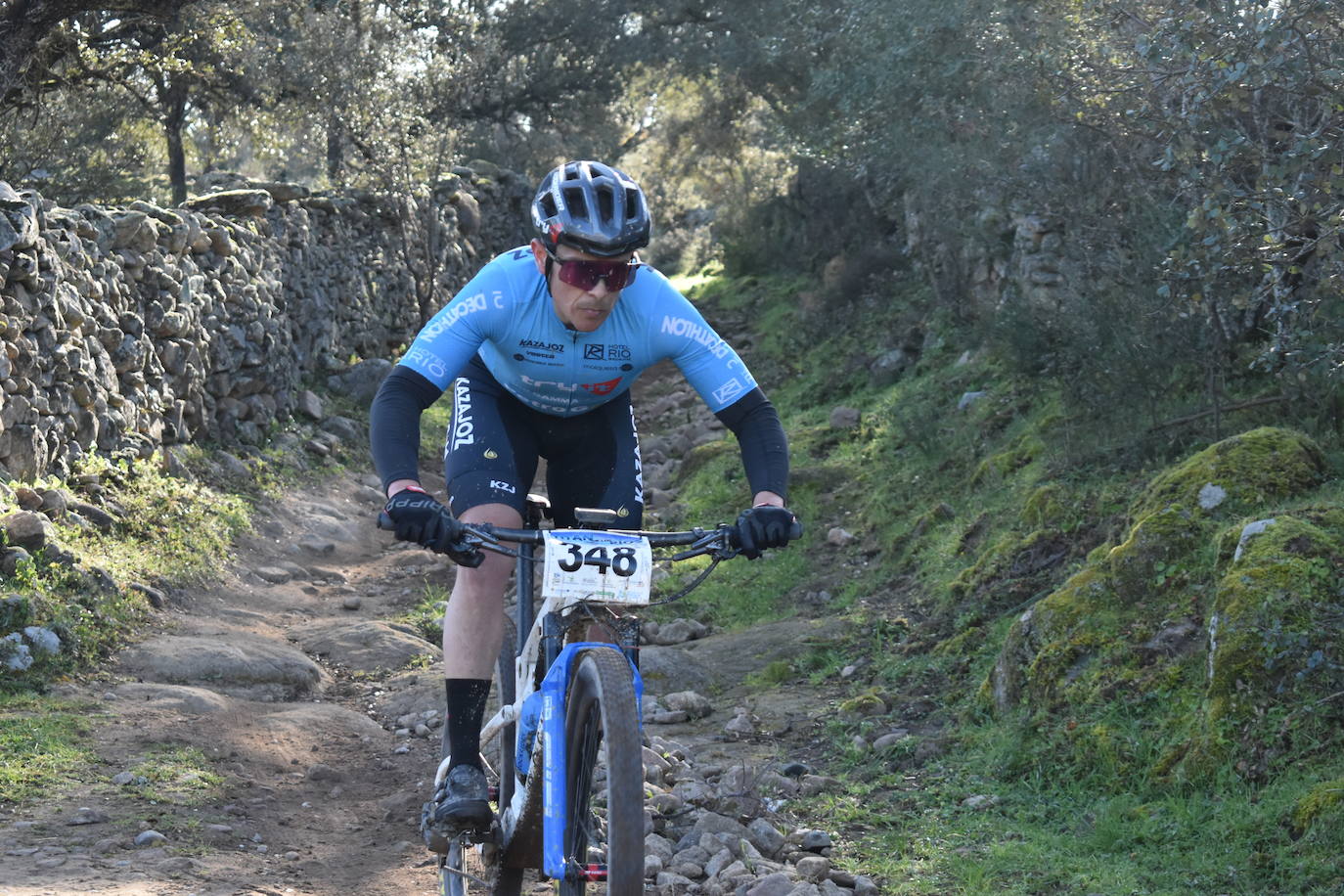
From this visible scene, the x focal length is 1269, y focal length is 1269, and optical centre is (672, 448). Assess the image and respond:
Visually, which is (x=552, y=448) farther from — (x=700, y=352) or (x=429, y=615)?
(x=429, y=615)

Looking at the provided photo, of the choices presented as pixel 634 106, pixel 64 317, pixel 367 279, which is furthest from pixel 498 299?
pixel 634 106

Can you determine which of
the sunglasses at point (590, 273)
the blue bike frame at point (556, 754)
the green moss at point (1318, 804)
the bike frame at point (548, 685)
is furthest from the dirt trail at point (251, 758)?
the green moss at point (1318, 804)

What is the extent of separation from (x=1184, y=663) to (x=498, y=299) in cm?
347

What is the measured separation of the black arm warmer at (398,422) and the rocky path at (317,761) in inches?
74.6

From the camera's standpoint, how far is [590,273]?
153 inches

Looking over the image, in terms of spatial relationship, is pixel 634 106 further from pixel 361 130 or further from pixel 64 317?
pixel 64 317

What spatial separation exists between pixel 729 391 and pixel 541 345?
63 centimetres

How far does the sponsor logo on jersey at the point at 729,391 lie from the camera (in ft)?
13.5

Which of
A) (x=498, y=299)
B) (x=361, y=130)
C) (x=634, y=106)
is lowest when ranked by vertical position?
(x=498, y=299)

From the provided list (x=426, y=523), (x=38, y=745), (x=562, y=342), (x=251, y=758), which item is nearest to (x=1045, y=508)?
(x=562, y=342)

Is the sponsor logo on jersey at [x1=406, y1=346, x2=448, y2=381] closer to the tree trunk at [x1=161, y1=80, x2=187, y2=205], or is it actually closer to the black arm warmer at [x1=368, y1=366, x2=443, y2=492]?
the black arm warmer at [x1=368, y1=366, x2=443, y2=492]

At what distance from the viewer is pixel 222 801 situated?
573cm

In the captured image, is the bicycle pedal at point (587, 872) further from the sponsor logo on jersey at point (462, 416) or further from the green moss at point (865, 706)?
the green moss at point (865, 706)

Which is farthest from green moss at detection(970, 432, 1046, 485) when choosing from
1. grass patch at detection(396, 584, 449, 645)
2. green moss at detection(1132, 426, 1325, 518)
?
grass patch at detection(396, 584, 449, 645)
